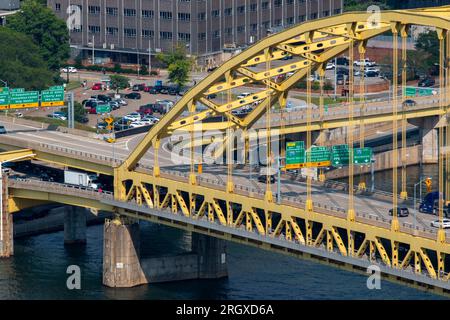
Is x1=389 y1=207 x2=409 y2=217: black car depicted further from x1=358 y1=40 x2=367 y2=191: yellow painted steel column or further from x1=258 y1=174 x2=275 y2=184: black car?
x1=258 y1=174 x2=275 y2=184: black car

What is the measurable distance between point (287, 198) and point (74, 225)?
30078mm

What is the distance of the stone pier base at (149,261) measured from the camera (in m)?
140

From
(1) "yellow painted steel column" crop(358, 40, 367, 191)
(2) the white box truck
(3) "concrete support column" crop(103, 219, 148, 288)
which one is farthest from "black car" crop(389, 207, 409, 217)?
(2) the white box truck

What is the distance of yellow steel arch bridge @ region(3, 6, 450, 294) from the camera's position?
116 m

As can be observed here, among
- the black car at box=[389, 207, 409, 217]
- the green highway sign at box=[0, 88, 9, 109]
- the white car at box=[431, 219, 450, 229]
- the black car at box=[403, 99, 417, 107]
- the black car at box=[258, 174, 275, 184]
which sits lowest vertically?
the white car at box=[431, 219, 450, 229]

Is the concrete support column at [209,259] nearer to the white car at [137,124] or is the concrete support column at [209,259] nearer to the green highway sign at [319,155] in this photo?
the green highway sign at [319,155]

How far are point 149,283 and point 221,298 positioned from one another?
8840 mm

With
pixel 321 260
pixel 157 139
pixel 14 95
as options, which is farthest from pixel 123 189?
pixel 14 95

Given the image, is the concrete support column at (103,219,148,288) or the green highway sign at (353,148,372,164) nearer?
the green highway sign at (353,148,372,164)

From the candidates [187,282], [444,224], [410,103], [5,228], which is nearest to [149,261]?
[187,282]

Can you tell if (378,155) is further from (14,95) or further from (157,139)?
(157,139)

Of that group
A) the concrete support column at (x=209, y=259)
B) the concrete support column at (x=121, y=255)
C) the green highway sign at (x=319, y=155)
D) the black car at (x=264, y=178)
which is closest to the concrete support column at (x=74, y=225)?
the concrete support column at (x=121, y=255)

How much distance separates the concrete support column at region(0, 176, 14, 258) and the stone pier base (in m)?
12.1

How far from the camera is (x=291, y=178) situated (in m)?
142
